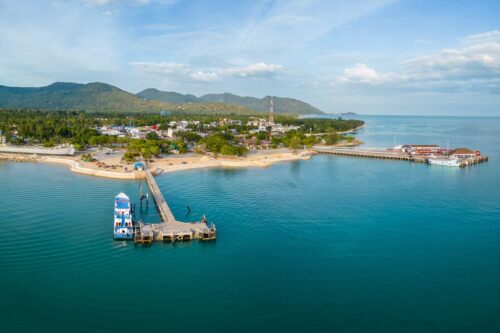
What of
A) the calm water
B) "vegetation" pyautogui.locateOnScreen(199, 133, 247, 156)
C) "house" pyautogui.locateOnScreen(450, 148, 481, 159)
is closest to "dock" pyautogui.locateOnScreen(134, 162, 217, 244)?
the calm water

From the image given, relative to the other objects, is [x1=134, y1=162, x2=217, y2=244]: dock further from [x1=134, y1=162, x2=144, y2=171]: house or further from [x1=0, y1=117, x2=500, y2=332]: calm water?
[x1=134, y1=162, x2=144, y2=171]: house

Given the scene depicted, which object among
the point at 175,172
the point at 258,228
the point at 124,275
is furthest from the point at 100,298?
the point at 175,172

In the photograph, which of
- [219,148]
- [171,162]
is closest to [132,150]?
[171,162]

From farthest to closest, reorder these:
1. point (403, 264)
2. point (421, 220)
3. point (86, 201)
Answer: point (86, 201)
point (421, 220)
point (403, 264)

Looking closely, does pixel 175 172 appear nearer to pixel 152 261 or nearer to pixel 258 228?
pixel 258 228

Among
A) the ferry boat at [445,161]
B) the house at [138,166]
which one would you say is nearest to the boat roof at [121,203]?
the house at [138,166]
